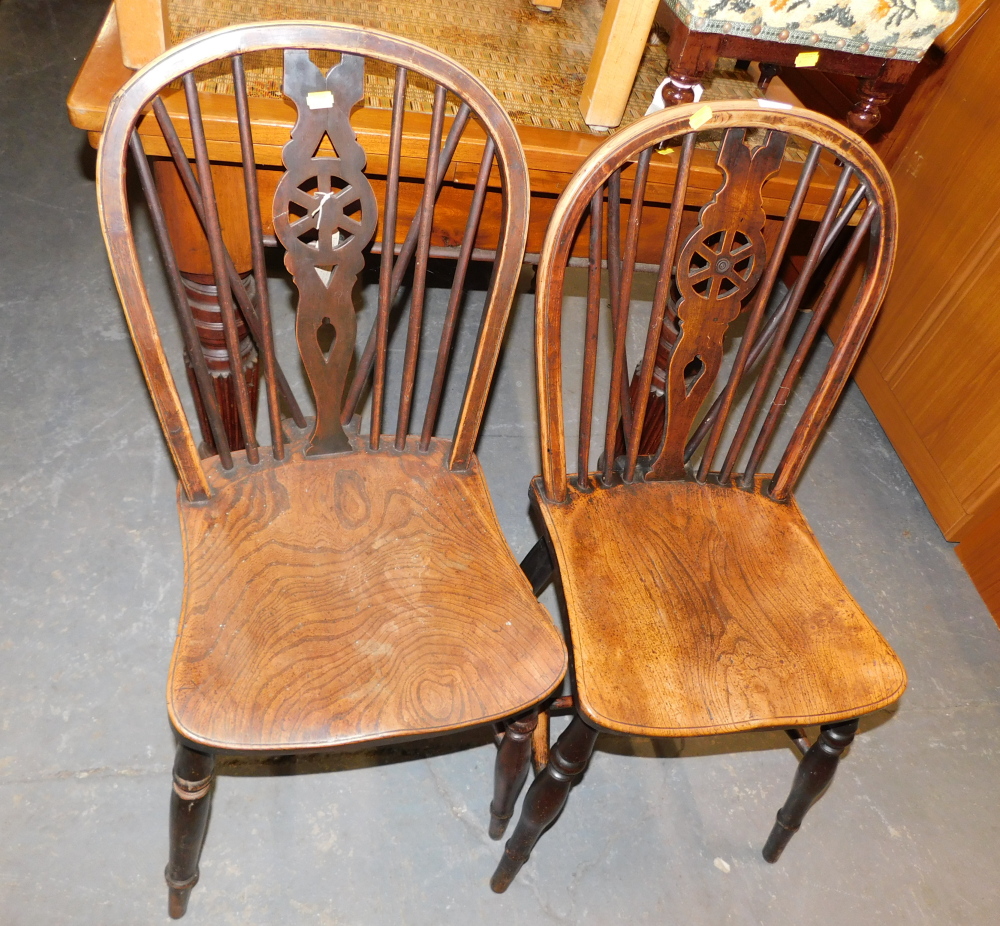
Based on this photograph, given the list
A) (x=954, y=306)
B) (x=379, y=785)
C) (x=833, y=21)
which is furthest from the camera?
(x=954, y=306)

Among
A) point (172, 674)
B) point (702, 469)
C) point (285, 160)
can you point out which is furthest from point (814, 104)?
point (172, 674)

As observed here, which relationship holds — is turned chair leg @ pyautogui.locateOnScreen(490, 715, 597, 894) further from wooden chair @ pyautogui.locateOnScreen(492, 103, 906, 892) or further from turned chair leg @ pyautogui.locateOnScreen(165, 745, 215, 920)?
turned chair leg @ pyautogui.locateOnScreen(165, 745, 215, 920)

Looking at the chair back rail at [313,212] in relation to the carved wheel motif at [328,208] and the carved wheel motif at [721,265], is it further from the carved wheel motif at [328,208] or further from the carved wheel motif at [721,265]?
the carved wheel motif at [721,265]

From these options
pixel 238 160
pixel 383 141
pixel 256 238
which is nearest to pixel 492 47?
pixel 383 141

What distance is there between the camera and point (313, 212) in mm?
986

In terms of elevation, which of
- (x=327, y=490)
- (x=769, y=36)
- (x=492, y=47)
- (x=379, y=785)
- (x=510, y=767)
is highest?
(x=769, y=36)

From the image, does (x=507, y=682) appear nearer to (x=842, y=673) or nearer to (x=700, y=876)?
(x=842, y=673)

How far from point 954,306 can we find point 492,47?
1203mm

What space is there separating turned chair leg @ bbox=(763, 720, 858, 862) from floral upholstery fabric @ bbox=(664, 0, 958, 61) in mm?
910

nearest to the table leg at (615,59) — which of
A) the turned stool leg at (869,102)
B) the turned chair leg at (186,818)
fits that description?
the turned stool leg at (869,102)

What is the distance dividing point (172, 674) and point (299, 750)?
0.17 metres

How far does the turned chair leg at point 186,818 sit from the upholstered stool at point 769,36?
1.01 m

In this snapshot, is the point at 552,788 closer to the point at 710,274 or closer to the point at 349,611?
the point at 349,611

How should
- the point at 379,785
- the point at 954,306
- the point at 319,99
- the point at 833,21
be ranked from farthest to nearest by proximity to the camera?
1. the point at 954,306
2. the point at 379,785
3. the point at 833,21
4. the point at 319,99
